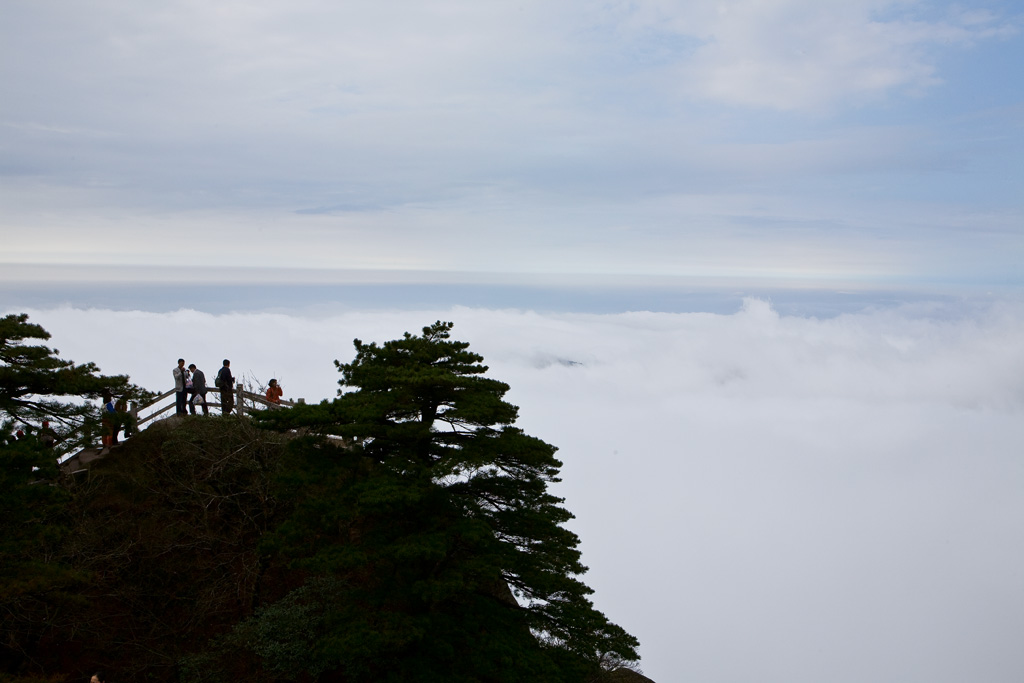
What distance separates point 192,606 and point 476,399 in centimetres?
942

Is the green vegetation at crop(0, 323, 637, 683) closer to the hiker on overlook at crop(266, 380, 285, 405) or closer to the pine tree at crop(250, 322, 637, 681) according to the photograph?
the pine tree at crop(250, 322, 637, 681)

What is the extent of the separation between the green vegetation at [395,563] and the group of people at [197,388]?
4.96 m

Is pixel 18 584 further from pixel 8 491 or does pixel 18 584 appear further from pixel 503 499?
pixel 503 499

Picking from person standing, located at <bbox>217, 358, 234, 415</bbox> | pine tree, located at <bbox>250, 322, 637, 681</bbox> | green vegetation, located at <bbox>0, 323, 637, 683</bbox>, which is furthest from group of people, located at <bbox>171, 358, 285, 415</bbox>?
pine tree, located at <bbox>250, 322, 637, 681</bbox>

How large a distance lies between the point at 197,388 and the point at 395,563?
35.2 ft

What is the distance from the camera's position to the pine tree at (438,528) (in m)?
13.9

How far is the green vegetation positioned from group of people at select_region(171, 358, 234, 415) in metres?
4.96

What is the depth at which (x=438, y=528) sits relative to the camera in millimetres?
14156

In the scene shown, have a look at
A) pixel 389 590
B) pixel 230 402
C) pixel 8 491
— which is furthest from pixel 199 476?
pixel 389 590

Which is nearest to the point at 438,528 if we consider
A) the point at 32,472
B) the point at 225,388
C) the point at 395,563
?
the point at 395,563

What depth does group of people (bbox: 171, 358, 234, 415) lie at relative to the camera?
22.3 metres

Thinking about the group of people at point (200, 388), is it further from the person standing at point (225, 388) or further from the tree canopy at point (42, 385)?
the tree canopy at point (42, 385)

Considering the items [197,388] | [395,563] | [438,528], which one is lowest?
[395,563]

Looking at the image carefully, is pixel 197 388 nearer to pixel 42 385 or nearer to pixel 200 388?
pixel 200 388
